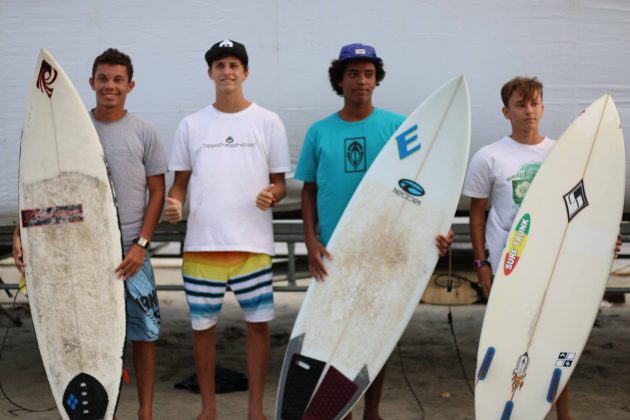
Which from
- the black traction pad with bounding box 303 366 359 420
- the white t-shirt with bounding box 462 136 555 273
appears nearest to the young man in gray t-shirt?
the black traction pad with bounding box 303 366 359 420

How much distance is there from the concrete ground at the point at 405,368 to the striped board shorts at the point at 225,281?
675mm

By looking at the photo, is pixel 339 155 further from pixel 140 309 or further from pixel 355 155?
pixel 140 309

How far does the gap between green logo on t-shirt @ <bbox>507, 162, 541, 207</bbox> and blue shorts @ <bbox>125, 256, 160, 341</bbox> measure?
1.51m

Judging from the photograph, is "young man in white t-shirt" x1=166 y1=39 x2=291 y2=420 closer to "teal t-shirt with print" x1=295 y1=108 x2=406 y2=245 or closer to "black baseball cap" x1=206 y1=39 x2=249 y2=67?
"black baseball cap" x1=206 y1=39 x2=249 y2=67

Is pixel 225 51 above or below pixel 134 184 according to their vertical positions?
above

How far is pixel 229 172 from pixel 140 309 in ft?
2.15

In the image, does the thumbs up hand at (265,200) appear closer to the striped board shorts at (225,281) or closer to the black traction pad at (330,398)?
the striped board shorts at (225,281)

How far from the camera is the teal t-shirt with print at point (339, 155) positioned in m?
3.58

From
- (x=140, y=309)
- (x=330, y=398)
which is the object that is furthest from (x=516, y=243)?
(x=140, y=309)

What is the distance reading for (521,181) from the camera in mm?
3588

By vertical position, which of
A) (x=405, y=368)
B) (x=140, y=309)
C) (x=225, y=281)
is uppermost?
(x=225, y=281)

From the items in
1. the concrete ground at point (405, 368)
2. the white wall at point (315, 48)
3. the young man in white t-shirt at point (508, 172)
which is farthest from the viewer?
the concrete ground at point (405, 368)

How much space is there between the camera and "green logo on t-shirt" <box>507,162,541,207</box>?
3.58 meters


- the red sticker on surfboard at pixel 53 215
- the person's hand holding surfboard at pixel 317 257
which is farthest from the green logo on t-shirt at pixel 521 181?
the red sticker on surfboard at pixel 53 215
